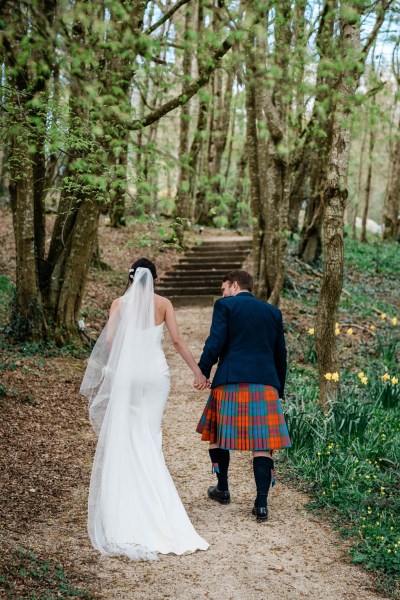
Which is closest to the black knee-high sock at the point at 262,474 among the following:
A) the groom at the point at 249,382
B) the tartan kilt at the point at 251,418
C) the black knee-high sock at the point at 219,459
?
the groom at the point at 249,382

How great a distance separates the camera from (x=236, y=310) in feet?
17.5

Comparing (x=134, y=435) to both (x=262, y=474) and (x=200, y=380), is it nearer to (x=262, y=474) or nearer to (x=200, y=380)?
(x=200, y=380)

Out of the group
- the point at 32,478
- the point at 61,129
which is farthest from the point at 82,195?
the point at 32,478

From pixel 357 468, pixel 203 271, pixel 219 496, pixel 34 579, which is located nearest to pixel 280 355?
pixel 219 496

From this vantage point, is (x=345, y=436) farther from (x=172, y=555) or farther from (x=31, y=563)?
(x=31, y=563)

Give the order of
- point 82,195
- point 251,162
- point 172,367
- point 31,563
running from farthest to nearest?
point 251,162 → point 172,367 → point 82,195 → point 31,563

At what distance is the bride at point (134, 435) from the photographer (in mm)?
4766

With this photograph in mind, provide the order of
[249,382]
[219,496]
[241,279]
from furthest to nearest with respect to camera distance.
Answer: [219,496] → [241,279] → [249,382]

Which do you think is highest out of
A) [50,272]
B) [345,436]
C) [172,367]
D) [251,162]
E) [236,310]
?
[251,162]

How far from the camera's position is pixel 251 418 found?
529cm

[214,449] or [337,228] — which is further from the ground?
[337,228]

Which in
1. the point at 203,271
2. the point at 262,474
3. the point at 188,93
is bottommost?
the point at 203,271

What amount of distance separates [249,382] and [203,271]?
45.6ft

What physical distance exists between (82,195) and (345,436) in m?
5.78
